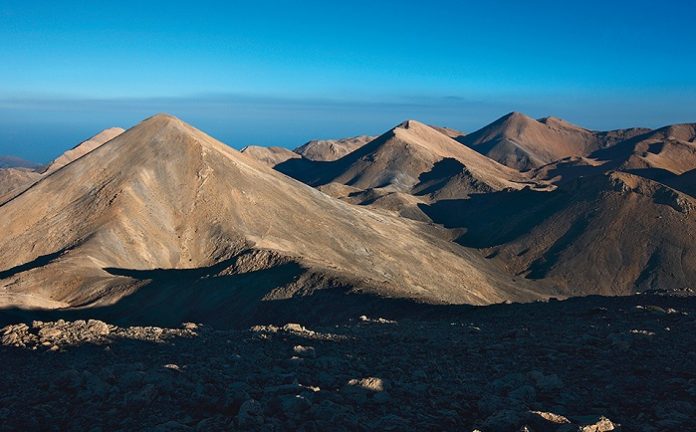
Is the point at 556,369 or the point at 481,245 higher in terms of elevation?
the point at 556,369

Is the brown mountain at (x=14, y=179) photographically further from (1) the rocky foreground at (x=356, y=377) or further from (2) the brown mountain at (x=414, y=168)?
(1) the rocky foreground at (x=356, y=377)

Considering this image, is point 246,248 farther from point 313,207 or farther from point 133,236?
point 313,207

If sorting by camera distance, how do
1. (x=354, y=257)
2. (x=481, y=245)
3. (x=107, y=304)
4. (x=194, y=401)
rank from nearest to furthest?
(x=194, y=401)
(x=107, y=304)
(x=354, y=257)
(x=481, y=245)

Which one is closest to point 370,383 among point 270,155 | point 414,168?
point 414,168

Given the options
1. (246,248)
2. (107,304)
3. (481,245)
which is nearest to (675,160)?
(481,245)

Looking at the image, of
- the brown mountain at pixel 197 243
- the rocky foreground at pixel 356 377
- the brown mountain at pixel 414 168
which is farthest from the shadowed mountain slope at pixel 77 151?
the rocky foreground at pixel 356 377

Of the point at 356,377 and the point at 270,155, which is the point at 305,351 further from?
the point at 270,155
